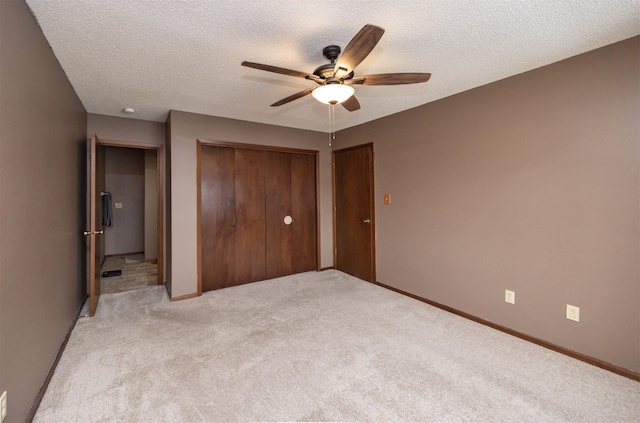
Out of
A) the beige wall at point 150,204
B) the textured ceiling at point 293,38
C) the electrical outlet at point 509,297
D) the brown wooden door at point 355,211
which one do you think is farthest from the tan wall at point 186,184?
the electrical outlet at point 509,297

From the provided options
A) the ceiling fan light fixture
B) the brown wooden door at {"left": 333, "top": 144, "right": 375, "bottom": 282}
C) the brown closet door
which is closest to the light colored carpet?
the brown wooden door at {"left": 333, "top": 144, "right": 375, "bottom": 282}

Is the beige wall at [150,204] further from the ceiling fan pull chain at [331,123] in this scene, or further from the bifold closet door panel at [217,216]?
the ceiling fan pull chain at [331,123]

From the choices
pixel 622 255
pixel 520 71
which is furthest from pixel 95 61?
pixel 622 255

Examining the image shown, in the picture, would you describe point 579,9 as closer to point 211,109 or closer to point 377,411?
point 377,411

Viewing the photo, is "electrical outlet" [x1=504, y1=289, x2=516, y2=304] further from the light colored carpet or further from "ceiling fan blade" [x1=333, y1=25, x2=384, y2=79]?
"ceiling fan blade" [x1=333, y1=25, x2=384, y2=79]

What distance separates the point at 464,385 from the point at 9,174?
9.62 ft

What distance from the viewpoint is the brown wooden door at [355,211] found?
4.27 meters

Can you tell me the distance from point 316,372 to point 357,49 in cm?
215

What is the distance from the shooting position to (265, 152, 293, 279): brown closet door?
4.46 metres

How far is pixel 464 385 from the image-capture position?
197 cm

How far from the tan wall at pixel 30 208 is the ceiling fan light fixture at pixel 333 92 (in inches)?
64.8

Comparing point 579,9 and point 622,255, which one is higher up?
point 579,9

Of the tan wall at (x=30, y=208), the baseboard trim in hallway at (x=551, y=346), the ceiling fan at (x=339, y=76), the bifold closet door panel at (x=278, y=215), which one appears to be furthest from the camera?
the bifold closet door panel at (x=278, y=215)

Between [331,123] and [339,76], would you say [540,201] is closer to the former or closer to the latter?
[339,76]
